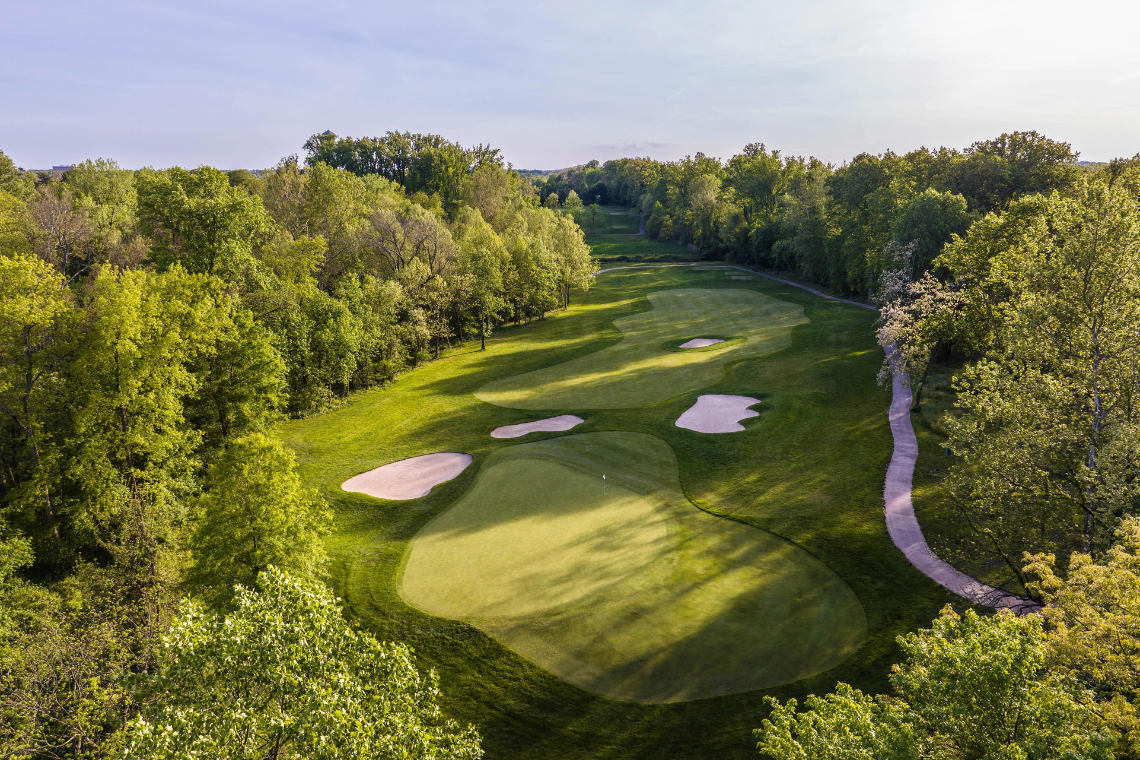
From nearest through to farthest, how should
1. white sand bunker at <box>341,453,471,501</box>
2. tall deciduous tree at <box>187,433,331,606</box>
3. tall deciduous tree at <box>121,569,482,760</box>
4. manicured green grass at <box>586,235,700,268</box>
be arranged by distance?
tall deciduous tree at <box>121,569,482,760</box> → tall deciduous tree at <box>187,433,331,606</box> → white sand bunker at <box>341,453,471,501</box> → manicured green grass at <box>586,235,700,268</box>

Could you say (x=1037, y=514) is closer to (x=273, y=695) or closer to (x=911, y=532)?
(x=911, y=532)

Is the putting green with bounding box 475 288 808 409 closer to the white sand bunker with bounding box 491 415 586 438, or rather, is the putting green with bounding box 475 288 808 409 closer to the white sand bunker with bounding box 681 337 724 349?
the white sand bunker with bounding box 681 337 724 349

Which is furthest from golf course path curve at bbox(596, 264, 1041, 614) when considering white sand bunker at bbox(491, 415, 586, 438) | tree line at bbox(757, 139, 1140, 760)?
white sand bunker at bbox(491, 415, 586, 438)

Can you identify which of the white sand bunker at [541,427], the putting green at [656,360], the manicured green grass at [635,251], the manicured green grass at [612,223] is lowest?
the white sand bunker at [541,427]

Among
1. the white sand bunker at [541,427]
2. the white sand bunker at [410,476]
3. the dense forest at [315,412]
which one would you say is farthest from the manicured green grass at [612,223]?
the white sand bunker at [410,476]

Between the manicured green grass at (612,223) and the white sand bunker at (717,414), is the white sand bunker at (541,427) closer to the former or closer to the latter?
the white sand bunker at (717,414)

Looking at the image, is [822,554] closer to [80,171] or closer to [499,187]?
[499,187]
